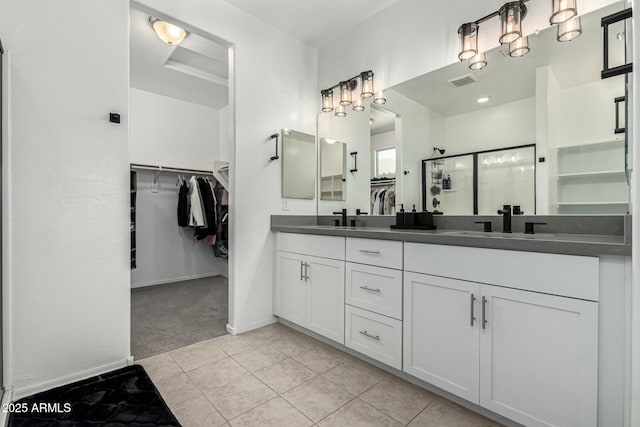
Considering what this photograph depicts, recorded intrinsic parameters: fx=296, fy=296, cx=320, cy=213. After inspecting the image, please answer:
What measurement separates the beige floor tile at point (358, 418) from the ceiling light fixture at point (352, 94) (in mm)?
2278

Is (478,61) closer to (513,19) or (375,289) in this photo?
(513,19)

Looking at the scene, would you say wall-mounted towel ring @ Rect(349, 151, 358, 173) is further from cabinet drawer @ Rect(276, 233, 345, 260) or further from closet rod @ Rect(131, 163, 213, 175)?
closet rod @ Rect(131, 163, 213, 175)

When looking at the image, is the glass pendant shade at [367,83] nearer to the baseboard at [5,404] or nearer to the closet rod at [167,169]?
the closet rod at [167,169]

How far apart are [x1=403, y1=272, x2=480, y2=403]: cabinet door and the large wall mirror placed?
791mm

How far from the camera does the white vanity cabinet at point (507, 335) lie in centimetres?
116

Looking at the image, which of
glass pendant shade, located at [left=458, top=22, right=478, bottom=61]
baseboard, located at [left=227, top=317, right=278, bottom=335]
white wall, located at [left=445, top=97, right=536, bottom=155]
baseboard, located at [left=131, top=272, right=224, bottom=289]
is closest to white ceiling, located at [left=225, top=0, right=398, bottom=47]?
glass pendant shade, located at [left=458, top=22, right=478, bottom=61]

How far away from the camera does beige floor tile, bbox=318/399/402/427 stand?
1407mm

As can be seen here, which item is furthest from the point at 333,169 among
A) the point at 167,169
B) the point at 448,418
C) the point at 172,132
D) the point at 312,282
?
the point at 172,132

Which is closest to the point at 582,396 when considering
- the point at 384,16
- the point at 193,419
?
the point at 193,419

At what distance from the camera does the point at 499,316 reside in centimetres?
135

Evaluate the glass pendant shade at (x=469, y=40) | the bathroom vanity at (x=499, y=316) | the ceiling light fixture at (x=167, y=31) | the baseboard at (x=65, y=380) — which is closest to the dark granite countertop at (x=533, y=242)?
the bathroom vanity at (x=499, y=316)

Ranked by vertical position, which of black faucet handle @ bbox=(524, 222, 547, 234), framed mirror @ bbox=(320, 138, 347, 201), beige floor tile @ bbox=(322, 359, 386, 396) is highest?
framed mirror @ bbox=(320, 138, 347, 201)

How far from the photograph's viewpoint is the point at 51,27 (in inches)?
66.6

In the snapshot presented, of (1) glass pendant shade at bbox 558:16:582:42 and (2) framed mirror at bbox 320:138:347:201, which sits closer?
(1) glass pendant shade at bbox 558:16:582:42
